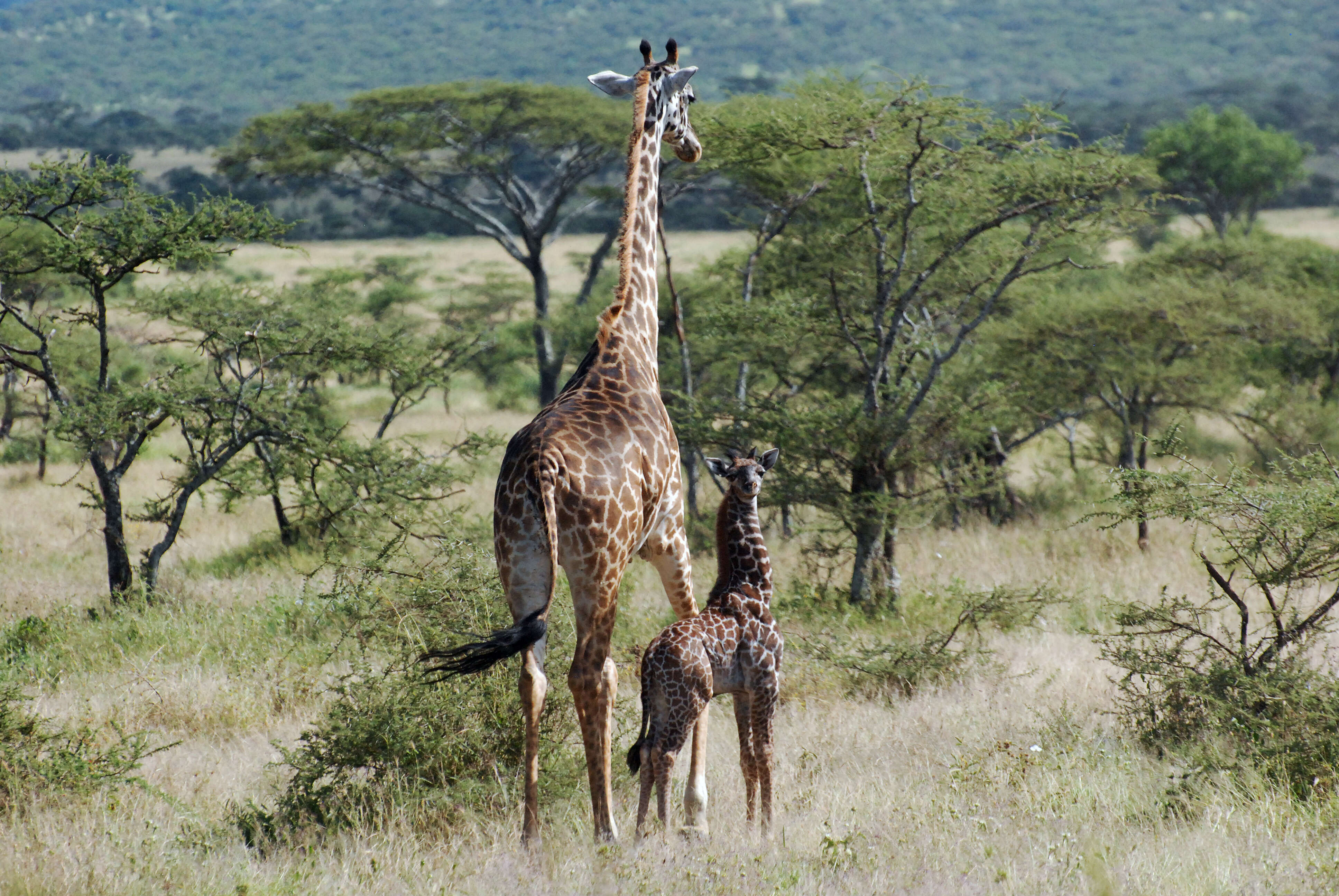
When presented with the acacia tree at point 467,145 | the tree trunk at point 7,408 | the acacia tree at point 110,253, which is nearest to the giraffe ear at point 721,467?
the acacia tree at point 110,253

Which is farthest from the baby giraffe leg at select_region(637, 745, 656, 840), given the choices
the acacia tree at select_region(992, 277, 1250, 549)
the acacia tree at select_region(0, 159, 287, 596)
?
the acacia tree at select_region(992, 277, 1250, 549)

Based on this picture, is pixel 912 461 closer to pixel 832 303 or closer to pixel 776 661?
pixel 832 303

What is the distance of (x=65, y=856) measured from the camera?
4801 mm

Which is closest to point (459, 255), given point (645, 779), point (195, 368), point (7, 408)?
point (7, 408)

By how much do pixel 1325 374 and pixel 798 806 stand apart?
617 inches

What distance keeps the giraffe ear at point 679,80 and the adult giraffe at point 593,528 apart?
88 centimetres

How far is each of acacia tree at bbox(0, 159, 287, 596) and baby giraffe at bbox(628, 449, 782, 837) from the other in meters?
6.42

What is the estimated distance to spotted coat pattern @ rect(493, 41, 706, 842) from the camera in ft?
15.8

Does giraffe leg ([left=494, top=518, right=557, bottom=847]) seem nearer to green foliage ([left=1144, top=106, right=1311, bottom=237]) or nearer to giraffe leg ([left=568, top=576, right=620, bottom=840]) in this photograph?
giraffe leg ([left=568, top=576, right=620, bottom=840])

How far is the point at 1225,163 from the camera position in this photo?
1494 inches

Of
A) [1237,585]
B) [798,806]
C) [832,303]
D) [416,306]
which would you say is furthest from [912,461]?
[416,306]

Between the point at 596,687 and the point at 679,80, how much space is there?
3.24 meters

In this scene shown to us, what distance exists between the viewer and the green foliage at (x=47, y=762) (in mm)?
5828

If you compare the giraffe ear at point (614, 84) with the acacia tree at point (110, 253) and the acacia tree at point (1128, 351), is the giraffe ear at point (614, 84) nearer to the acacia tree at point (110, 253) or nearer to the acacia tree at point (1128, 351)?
the acacia tree at point (110, 253)
